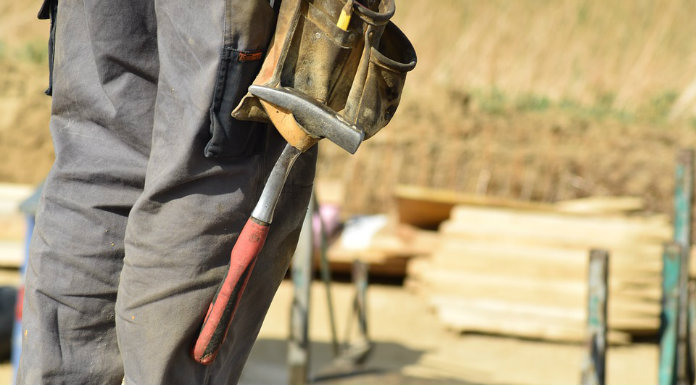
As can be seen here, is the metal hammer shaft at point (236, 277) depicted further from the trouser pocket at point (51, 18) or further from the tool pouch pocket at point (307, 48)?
the trouser pocket at point (51, 18)

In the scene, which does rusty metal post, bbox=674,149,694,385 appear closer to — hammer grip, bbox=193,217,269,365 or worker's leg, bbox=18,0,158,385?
hammer grip, bbox=193,217,269,365

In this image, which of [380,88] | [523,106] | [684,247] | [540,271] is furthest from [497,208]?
[523,106]

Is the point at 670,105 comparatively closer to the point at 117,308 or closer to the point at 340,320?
the point at 340,320

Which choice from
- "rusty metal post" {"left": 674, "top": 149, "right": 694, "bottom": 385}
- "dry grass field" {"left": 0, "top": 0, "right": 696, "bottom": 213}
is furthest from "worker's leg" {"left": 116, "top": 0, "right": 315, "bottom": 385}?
"dry grass field" {"left": 0, "top": 0, "right": 696, "bottom": 213}

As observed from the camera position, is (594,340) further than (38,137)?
No

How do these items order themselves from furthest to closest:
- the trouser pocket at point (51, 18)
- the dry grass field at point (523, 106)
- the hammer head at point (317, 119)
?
the dry grass field at point (523, 106) → the trouser pocket at point (51, 18) → the hammer head at point (317, 119)

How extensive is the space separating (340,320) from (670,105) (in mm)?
12474

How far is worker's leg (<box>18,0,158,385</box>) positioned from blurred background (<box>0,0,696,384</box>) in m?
2.35

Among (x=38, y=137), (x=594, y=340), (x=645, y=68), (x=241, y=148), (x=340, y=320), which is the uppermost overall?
(x=645, y=68)

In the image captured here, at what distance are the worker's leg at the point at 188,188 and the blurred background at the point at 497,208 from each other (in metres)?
2.29

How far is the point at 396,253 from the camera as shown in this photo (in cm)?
812

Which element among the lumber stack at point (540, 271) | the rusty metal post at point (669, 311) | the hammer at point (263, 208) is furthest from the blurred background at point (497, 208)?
the hammer at point (263, 208)

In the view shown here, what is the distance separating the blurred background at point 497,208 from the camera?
21.6 feet

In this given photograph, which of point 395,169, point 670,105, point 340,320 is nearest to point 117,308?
point 340,320
